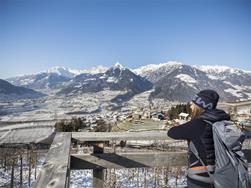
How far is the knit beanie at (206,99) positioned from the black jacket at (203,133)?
0.10 m

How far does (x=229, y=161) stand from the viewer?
5.92 ft

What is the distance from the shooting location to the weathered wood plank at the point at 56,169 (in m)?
1.36

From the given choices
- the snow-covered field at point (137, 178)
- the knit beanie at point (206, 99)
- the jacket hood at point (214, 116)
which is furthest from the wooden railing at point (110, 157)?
the snow-covered field at point (137, 178)

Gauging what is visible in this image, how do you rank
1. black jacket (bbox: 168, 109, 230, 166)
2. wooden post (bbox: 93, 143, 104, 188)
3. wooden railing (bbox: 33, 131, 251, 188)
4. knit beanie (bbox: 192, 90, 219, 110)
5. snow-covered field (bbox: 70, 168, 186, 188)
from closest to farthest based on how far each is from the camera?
black jacket (bbox: 168, 109, 230, 166) → knit beanie (bbox: 192, 90, 219, 110) → wooden railing (bbox: 33, 131, 251, 188) → wooden post (bbox: 93, 143, 104, 188) → snow-covered field (bbox: 70, 168, 186, 188)

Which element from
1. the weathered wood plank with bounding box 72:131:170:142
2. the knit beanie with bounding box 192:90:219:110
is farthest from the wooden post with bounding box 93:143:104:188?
the knit beanie with bounding box 192:90:219:110

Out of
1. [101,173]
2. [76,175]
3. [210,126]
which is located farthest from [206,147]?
[76,175]

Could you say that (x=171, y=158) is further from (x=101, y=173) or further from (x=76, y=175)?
(x=76, y=175)

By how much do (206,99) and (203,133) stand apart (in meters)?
0.28

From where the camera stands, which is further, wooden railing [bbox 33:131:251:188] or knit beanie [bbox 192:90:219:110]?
wooden railing [bbox 33:131:251:188]

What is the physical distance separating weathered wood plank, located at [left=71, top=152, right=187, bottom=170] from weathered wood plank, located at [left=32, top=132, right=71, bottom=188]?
1.18ft

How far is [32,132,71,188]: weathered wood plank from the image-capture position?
1362 mm

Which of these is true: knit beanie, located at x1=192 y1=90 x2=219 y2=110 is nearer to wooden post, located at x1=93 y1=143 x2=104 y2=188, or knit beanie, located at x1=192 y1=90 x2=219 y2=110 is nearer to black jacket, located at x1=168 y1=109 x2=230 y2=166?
black jacket, located at x1=168 y1=109 x2=230 y2=166

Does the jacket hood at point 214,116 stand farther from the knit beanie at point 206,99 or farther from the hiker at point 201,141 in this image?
the knit beanie at point 206,99

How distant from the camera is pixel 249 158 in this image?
2.72m
